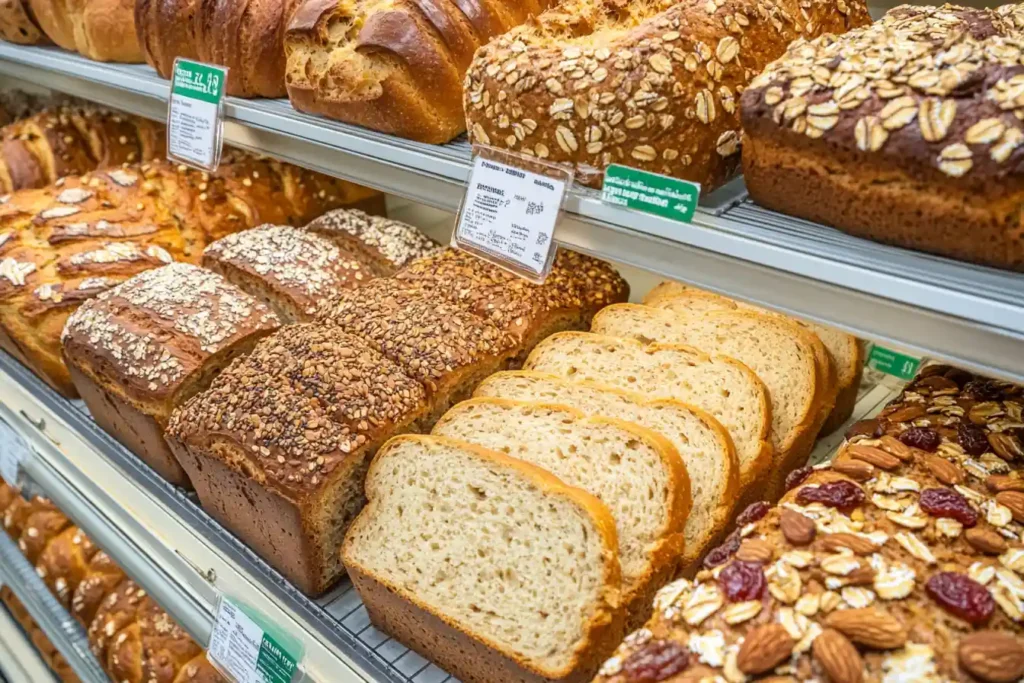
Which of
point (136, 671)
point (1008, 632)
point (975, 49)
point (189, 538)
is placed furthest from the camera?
point (136, 671)

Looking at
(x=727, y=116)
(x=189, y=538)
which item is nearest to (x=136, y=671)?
(x=189, y=538)

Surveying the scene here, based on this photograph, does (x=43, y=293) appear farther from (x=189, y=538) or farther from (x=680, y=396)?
(x=680, y=396)

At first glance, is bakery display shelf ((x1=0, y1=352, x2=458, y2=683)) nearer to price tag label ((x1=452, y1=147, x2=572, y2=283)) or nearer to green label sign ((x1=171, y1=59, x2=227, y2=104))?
price tag label ((x1=452, y1=147, x2=572, y2=283))

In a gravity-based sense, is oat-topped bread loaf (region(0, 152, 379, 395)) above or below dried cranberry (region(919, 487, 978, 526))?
below

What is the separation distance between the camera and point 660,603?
102 centimetres

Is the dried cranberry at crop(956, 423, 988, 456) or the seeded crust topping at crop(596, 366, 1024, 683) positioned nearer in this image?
the seeded crust topping at crop(596, 366, 1024, 683)

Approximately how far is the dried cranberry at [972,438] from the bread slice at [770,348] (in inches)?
15.7

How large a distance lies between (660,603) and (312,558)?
79 cm

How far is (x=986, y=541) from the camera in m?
0.96

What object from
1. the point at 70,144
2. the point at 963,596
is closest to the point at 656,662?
the point at 963,596

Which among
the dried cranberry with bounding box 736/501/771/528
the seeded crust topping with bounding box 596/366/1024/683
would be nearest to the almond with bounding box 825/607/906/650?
the seeded crust topping with bounding box 596/366/1024/683

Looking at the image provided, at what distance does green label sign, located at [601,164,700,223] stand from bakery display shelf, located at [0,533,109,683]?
7.74ft

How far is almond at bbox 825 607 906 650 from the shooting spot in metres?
0.86

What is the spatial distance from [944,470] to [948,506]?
8 cm
